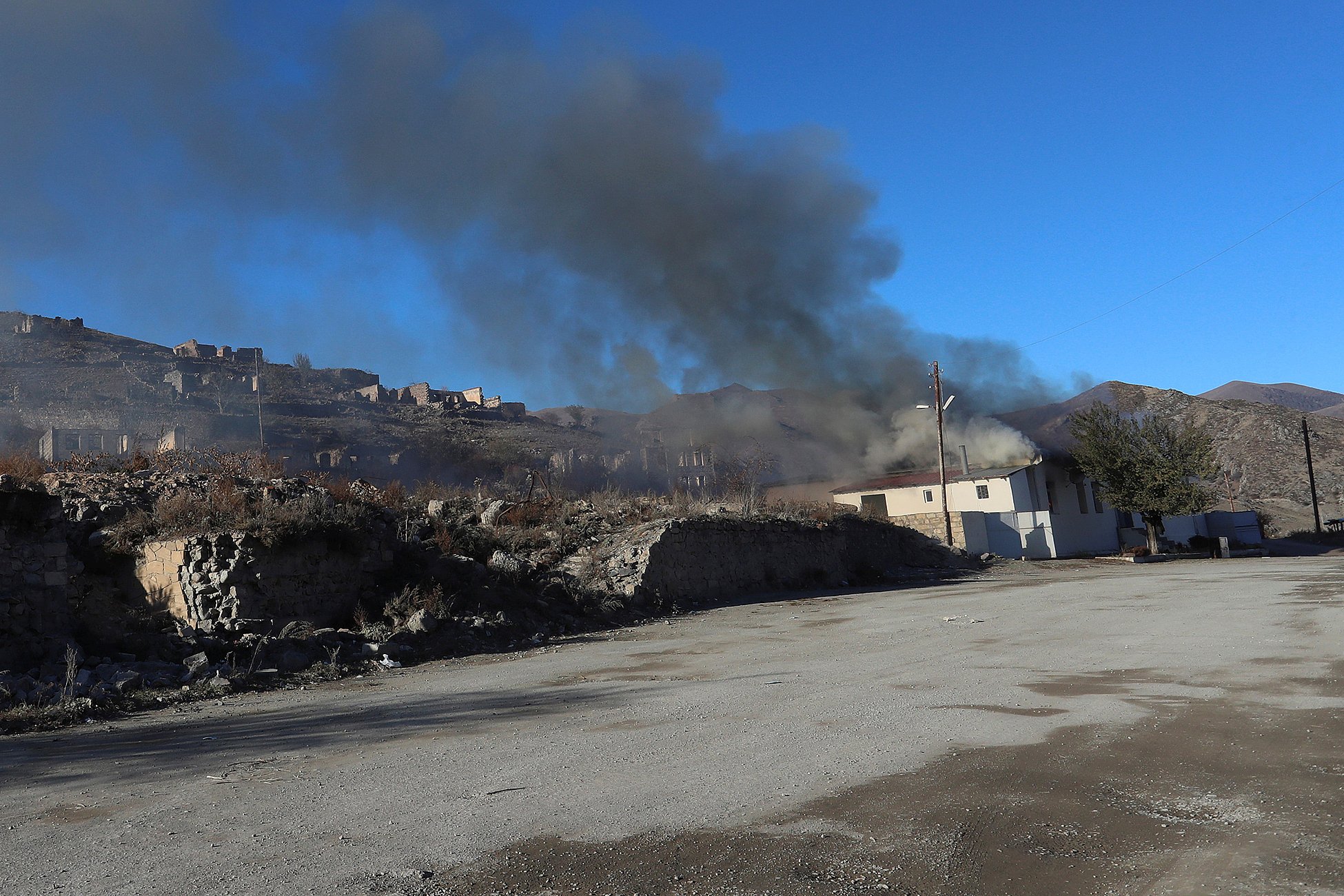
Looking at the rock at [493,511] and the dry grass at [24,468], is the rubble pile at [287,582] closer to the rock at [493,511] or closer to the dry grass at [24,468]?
the rock at [493,511]

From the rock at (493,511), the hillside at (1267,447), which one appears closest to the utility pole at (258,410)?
the rock at (493,511)

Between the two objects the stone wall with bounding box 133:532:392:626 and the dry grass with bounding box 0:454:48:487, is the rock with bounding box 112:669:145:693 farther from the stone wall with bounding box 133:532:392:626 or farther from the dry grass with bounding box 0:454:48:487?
the dry grass with bounding box 0:454:48:487

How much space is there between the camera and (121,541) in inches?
488

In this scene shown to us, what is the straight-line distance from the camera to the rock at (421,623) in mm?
12130

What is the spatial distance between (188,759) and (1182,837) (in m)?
5.73

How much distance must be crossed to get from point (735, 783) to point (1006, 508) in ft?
119

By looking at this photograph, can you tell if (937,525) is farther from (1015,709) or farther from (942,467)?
(1015,709)

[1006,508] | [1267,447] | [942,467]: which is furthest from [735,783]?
[1267,447]

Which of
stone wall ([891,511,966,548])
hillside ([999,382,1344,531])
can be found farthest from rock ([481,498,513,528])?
hillside ([999,382,1344,531])

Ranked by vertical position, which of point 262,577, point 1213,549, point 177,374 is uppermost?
point 177,374

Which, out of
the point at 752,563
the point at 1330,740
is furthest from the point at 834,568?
the point at 1330,740

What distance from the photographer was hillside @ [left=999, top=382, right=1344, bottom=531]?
65625mm

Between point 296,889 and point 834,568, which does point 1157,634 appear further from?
point 834,568

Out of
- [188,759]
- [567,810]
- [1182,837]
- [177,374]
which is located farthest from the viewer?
[177,374]
